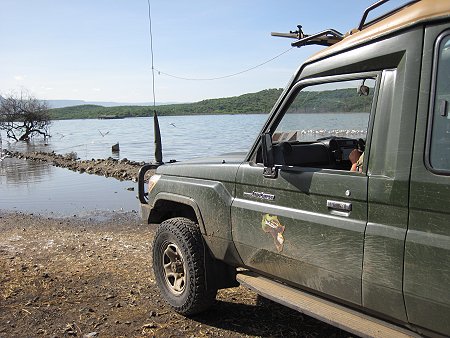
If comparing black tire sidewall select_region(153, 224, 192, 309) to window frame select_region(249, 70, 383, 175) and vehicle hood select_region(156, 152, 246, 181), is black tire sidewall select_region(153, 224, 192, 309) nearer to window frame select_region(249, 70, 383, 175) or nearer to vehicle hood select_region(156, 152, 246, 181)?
vehicle hood select_region(156, 152, 246, 181)

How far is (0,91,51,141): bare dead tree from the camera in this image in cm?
4947

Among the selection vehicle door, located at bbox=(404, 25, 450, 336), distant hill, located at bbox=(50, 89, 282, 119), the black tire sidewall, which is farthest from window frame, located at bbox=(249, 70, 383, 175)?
distant hill, located at bbox=(50, 89, 282, 119)

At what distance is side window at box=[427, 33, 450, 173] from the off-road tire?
2370 millimetres

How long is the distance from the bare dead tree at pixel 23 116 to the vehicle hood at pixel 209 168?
49.3 m

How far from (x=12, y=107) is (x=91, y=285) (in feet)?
163

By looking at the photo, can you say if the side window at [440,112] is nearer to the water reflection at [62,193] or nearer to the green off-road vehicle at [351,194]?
the green off-road vehicle at [351,194]

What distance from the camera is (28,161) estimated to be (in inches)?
1129

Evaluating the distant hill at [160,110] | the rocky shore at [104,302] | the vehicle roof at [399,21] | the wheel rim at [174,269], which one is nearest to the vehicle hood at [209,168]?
the wheel rim at [174,269]

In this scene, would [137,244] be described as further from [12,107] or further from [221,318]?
[12,107]

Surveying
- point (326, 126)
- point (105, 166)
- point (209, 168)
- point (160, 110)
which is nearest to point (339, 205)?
point (326, 126)

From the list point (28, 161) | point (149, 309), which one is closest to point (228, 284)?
point (149, 309)

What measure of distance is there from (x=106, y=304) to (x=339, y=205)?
9.91ft

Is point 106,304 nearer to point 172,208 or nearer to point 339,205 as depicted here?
point 172,208

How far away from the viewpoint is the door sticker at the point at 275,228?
3.26m
